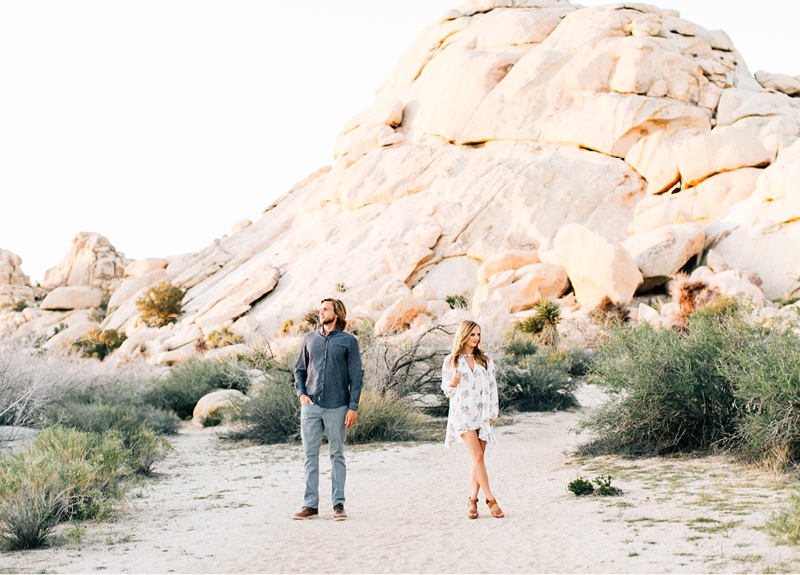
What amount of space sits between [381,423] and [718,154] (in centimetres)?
2611

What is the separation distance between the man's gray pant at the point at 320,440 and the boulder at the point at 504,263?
82.4 ft

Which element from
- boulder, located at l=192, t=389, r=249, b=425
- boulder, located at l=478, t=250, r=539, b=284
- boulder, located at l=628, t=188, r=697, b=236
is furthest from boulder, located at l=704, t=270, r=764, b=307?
boulder, located at l=192, t=389, r=249, b=425

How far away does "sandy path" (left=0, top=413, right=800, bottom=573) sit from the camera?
14.3 feet

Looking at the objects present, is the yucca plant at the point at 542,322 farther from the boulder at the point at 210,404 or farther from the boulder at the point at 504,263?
the boulder at the point at 210,404

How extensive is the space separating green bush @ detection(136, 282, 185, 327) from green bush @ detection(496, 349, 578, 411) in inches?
1036

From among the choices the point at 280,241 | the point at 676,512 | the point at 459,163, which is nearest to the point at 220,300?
the point at 280,241

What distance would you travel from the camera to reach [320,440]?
5715 mm

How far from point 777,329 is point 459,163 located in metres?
30.6

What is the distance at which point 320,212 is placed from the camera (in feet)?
131

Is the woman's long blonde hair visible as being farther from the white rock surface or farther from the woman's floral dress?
the white rock surface

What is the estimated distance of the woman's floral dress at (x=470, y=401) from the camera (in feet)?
18.2

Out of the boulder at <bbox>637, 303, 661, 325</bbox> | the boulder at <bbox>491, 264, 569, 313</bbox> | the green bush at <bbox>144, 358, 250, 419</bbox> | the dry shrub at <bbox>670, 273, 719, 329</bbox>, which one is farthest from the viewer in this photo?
the boulder at <bbox>491, 264, 569, 313</bbox>

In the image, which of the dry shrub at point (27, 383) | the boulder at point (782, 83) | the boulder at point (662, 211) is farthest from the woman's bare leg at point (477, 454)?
the boulder at point (782, 83)

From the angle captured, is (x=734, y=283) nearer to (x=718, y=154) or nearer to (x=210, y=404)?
(x=718, y=154)
